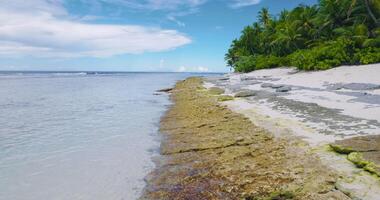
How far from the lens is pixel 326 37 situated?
119 feet

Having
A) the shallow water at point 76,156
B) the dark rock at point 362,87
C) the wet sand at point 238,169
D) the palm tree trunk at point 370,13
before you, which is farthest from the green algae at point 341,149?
the palm tree trunk at point 370,13

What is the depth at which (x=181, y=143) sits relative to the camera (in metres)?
8.77

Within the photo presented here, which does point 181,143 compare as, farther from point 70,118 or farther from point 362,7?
point 362,7

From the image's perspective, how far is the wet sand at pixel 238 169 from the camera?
5.04 metres

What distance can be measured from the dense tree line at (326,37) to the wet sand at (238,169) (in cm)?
2088

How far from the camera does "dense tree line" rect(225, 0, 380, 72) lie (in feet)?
89.8

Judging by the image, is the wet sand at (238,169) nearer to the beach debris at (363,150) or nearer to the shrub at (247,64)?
the beach debris at (363,150)

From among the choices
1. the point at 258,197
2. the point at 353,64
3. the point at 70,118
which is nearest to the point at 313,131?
the point at 258,197

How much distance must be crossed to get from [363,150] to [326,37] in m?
33.5

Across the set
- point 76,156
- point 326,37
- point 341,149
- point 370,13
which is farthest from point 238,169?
point 326,37

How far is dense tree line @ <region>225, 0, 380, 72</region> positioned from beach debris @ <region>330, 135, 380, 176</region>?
2082 centimetres

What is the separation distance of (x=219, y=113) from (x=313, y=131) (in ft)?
15.9

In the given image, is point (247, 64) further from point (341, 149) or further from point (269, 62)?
point (341, 149)

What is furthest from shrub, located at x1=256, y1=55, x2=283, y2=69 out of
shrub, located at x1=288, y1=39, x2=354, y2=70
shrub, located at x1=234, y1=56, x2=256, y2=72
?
Answer: shrub, located at x1=288, y1=39, x2=354, y2=70
